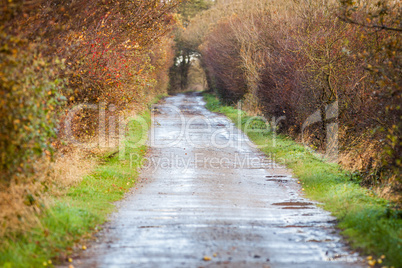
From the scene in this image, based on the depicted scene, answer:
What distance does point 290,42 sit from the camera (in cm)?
1923

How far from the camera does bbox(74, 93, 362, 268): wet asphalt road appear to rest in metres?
6.07

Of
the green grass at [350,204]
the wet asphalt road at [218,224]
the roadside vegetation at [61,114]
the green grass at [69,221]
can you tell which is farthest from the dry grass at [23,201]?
the green grass at [350,204]

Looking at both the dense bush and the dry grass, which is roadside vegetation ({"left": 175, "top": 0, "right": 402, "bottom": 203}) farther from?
the dry grass

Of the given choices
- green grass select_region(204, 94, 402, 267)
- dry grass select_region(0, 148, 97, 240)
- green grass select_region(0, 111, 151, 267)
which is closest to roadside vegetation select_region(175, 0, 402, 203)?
green grass select_region(204, 94, 402, 267)

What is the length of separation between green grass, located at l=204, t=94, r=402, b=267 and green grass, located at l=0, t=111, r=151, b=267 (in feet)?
13.7

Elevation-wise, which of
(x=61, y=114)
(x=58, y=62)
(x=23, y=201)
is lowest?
(x=23, y=201)

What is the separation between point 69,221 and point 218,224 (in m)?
2.42

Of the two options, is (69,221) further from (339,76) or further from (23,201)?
(339,76)

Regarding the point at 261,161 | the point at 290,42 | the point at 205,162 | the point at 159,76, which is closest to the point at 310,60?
the point at 290,42

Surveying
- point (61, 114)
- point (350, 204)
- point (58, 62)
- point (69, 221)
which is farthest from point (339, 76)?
point (69, 221)

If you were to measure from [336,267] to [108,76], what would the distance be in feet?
31.1

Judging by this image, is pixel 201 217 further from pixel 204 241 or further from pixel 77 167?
pixel 77 167

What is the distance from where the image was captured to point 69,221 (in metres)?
7.22

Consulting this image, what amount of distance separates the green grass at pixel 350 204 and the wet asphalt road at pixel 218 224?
0.30m
